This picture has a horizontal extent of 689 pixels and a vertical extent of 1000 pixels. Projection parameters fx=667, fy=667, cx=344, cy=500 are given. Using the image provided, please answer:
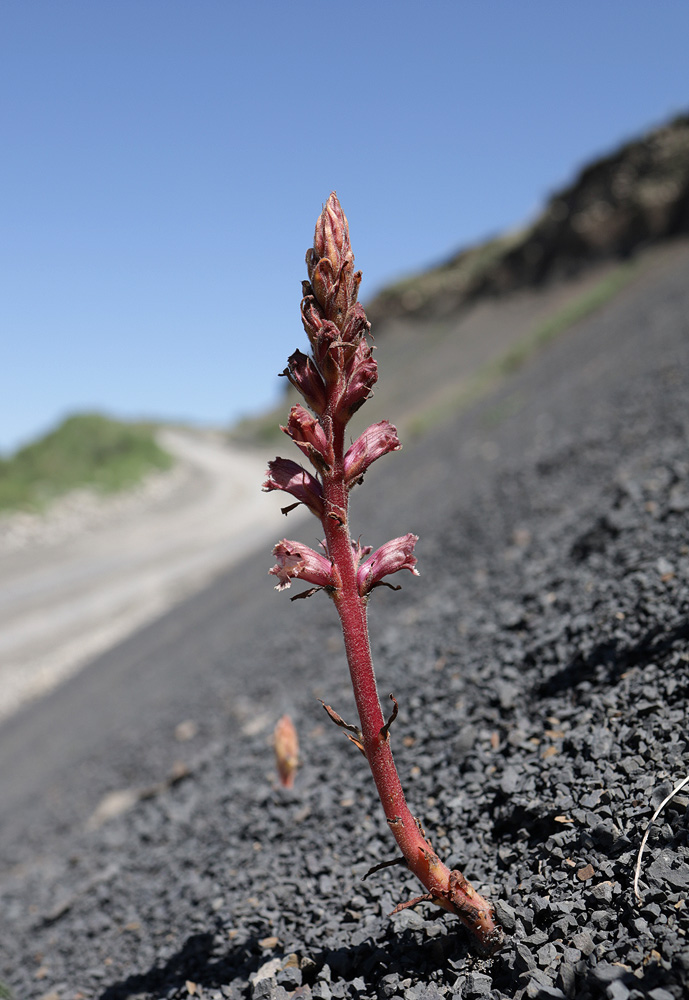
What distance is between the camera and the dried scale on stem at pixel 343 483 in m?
1.69

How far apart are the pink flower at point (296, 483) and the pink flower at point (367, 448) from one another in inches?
3.7

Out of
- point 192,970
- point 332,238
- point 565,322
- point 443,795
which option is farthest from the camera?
point 565,322

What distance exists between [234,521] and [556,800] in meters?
22.3

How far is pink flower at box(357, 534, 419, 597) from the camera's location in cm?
180

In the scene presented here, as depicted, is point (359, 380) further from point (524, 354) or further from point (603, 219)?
point (603, 219)

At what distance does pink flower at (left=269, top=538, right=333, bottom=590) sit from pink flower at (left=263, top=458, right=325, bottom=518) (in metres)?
0.12

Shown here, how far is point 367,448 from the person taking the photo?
180 centimetres

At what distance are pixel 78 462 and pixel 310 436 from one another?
31.8m

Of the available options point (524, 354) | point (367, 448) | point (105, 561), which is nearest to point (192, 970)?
point (367, 448)

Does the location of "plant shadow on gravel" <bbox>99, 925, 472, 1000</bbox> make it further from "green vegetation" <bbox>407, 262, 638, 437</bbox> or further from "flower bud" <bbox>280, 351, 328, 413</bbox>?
"green vegetation" <bbox>407, 262, 638, 437</bbox>

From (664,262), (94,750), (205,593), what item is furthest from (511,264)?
(94,750)

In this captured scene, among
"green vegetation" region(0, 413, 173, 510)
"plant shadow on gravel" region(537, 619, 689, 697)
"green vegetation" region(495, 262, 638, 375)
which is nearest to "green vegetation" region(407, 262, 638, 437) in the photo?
"green vegetation" region(495, 262, 638, 375)

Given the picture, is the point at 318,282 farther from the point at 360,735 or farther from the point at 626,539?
the point at 626,539

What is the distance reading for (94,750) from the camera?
7.10 m
